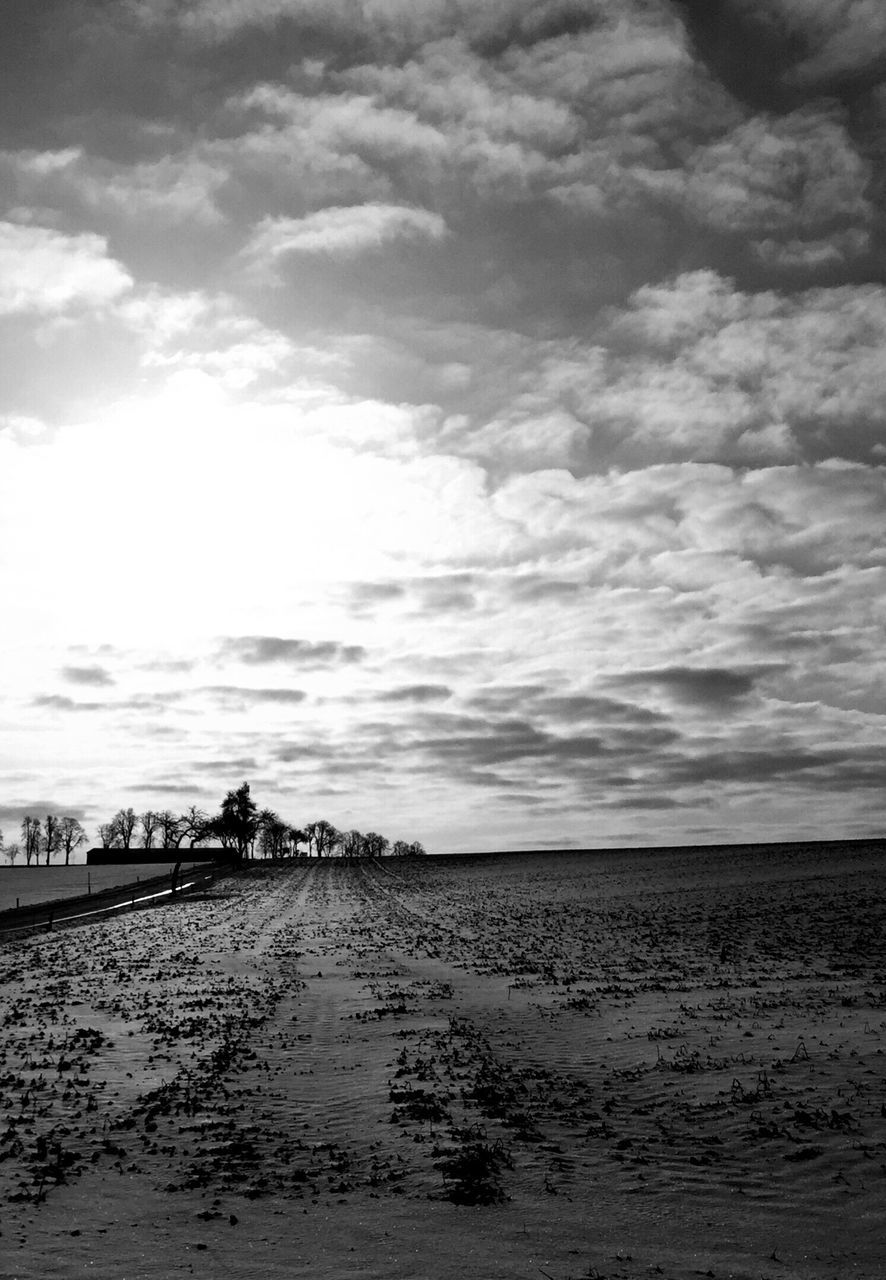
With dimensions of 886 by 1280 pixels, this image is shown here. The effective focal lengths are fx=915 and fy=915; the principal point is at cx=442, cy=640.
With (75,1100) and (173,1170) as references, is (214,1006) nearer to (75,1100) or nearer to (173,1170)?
(75,1100)

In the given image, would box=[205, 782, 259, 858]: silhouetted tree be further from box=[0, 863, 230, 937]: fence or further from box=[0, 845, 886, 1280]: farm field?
box=[0, 845, 886, 1280]: farm field

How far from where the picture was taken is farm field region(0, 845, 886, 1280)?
10.1m

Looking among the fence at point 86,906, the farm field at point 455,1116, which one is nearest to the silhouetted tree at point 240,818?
the fence at point 86,906

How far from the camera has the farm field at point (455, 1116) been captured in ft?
33.0

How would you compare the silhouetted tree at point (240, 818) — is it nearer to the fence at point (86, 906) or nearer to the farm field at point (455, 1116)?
the fence at point (86, 906)

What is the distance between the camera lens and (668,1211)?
10.9 metres

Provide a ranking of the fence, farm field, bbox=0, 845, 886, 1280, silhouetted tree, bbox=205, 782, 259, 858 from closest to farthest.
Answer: farm field, bbox=0, 845, 886, 1280
the fence
silhouetted tree, bbox=205, 782, 259, 858

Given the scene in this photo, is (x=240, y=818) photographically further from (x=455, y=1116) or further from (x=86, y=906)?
(x=455, y=1116)

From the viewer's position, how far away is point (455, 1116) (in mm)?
14602

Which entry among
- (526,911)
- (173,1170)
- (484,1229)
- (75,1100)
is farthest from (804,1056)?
(526,911)

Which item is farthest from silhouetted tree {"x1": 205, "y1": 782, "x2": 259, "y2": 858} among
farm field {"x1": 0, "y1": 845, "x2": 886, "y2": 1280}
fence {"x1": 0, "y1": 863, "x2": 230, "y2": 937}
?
farm field {"x1": 0, "y1": 845, "x2": 886, "y2": 1280}

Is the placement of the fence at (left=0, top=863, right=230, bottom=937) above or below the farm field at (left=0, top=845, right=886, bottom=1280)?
below

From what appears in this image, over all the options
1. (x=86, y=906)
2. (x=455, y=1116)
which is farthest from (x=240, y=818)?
(x=455, y=1116)

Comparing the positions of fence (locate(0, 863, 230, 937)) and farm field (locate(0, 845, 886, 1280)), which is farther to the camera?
fence (locate(0, 863, 230, 937))
